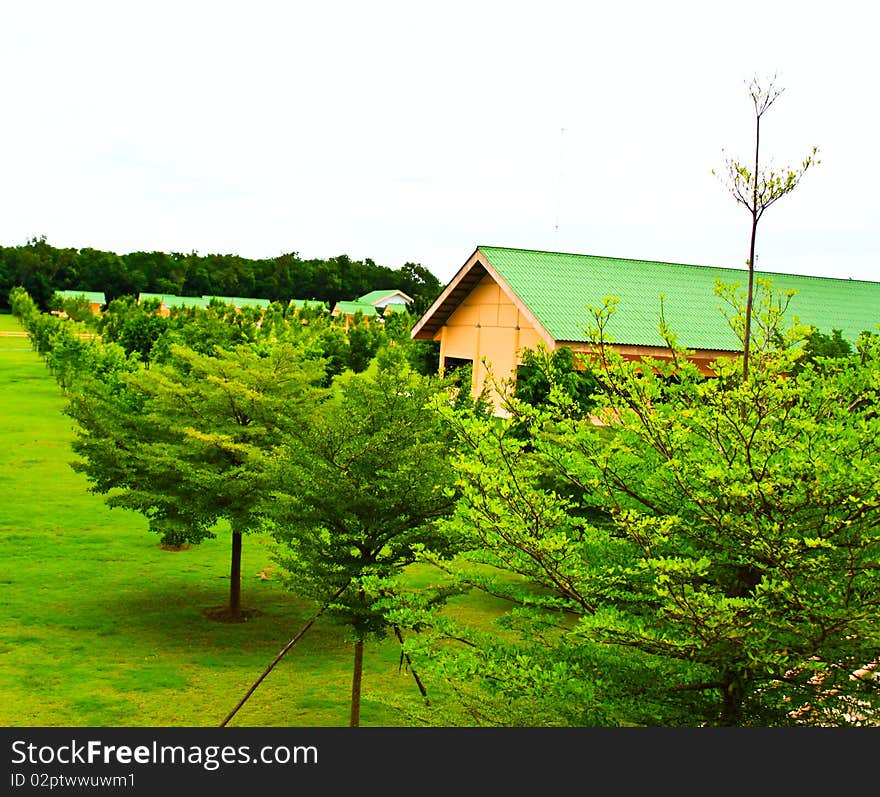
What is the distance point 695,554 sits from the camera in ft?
27.8

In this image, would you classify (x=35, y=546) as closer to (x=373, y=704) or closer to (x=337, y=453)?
(x=373, y=704)

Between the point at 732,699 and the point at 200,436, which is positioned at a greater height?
the point at 200,436

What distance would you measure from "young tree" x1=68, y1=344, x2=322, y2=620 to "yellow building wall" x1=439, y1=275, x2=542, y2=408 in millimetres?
8704

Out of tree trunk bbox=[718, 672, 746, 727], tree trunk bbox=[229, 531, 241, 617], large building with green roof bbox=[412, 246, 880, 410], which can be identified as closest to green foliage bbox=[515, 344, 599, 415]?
large building with green roof bbox=[412, 246, 880, 410]

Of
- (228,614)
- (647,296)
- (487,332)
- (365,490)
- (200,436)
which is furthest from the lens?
(647,296)

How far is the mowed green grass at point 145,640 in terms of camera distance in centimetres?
1559

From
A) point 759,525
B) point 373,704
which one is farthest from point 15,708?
point 759,525

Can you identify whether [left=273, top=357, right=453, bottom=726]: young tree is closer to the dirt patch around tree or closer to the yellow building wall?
the dirt patch around tree

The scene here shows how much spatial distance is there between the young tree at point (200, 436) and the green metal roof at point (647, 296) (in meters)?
8.87

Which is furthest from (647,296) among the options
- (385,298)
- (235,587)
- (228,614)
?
(385,298)

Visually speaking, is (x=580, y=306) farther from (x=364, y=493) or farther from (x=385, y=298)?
(x=385, y=298)

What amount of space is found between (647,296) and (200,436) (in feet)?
51.8

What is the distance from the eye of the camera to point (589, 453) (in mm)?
8812

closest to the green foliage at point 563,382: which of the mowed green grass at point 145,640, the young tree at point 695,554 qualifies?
the mowed green grass at point 145,640
